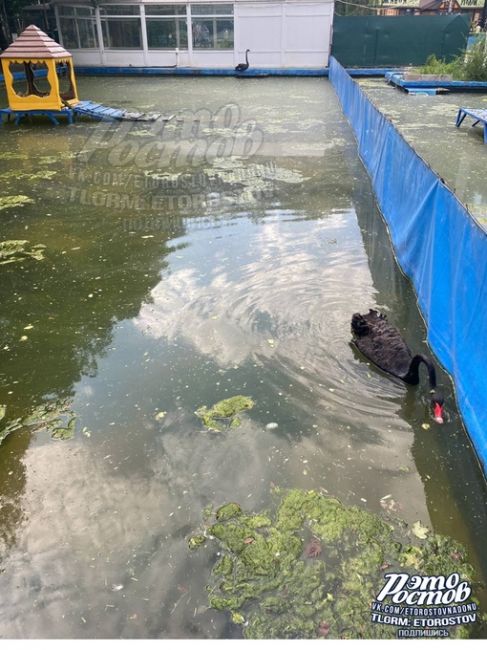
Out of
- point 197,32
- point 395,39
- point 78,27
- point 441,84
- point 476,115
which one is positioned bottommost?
point 441,84

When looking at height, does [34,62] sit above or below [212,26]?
below

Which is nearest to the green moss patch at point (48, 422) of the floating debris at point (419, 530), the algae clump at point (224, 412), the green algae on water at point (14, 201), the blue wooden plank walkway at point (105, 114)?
the algae clump at point (224, 412)

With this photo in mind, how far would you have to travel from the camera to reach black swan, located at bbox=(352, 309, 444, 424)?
12.7 feet

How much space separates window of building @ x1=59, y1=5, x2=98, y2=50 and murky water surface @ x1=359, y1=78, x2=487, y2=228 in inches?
566

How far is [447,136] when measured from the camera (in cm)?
1190

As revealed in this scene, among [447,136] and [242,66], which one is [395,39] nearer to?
[242,66]

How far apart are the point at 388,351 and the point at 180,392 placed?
5.76ft

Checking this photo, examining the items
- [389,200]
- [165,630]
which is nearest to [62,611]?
[165,630]

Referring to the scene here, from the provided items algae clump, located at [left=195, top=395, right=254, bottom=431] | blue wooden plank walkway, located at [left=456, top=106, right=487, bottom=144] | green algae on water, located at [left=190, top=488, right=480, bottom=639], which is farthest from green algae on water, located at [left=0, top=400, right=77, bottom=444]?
blue wooden plank walkway, located at [left=456, top=106, right=487, bottom=144]

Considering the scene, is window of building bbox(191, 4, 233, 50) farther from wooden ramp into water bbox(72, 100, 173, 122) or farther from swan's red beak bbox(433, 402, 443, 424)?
swan's red beak bbox(433, 402, 443, 424)

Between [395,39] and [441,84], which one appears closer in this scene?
[441,84]

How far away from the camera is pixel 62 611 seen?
256 cm

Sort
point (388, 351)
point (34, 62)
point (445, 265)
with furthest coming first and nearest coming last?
point (34, 62) < point (445, 265) < point (388, 351)

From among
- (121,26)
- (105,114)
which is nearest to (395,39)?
(121,26)
